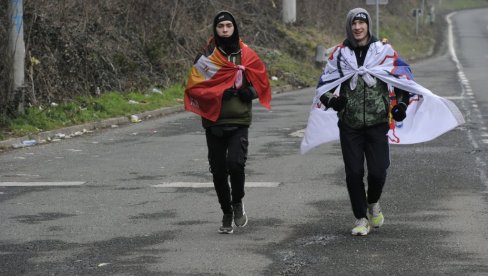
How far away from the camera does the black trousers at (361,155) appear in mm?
8383

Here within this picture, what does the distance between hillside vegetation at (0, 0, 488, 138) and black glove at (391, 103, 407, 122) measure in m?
10.2

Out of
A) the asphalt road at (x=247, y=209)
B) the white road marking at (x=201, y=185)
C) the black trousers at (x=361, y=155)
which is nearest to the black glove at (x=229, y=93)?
the black trousers at (x=361, y=155)

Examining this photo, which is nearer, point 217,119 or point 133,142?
point 217,119

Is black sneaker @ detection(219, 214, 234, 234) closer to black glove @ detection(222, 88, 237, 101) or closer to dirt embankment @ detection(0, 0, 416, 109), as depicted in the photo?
black glove @ detection(222, 88, 237, 101)

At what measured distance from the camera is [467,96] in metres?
25.8

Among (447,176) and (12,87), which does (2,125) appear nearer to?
(12,87)

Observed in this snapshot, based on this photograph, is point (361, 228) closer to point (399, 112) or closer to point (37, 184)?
point (399, 112)

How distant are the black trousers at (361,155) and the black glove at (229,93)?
0.91m

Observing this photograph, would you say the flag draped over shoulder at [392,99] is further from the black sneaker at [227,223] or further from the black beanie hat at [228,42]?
the black sneaker at [227,223]

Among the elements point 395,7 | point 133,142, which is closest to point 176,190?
point 133,142

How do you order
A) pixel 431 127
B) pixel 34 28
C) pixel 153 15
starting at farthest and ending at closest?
pixel 153 15
pixel 34 28
pixel 431 127

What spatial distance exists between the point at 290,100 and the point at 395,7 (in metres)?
45.9

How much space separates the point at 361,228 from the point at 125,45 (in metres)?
18.5

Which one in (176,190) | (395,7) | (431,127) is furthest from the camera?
(395,7)
